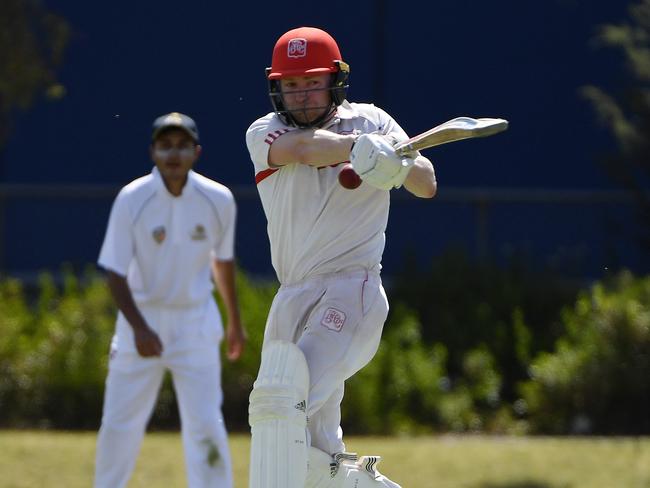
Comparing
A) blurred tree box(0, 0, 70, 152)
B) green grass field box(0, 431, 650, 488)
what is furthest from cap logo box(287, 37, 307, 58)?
blurred tree box(0, 0, 70, 152)

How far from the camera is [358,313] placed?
5227mm

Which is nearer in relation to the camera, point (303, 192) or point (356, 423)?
point (303, 192)

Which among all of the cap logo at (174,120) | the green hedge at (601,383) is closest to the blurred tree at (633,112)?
the green hedge at (601,383)

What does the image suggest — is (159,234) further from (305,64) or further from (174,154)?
(305,64)

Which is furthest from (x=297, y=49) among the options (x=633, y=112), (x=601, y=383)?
(x=633, y=112)

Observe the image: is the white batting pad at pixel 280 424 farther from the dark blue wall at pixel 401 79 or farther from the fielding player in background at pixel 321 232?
the dark blue wall at pixel 401 79

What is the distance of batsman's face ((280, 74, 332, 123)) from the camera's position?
5.28 metres

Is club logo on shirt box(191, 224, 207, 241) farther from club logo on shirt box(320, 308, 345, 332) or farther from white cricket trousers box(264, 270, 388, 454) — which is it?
club logo on shirt box(320, 308, 345, 332)

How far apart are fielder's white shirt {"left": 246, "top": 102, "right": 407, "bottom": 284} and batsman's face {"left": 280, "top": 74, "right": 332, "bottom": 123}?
0.29ft

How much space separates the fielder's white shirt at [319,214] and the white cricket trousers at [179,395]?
1.89 meters

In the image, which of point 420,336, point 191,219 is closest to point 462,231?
point 420,336

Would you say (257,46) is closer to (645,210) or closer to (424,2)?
(424,2)

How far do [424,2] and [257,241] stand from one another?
10.4ft

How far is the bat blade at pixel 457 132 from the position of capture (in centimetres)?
468
